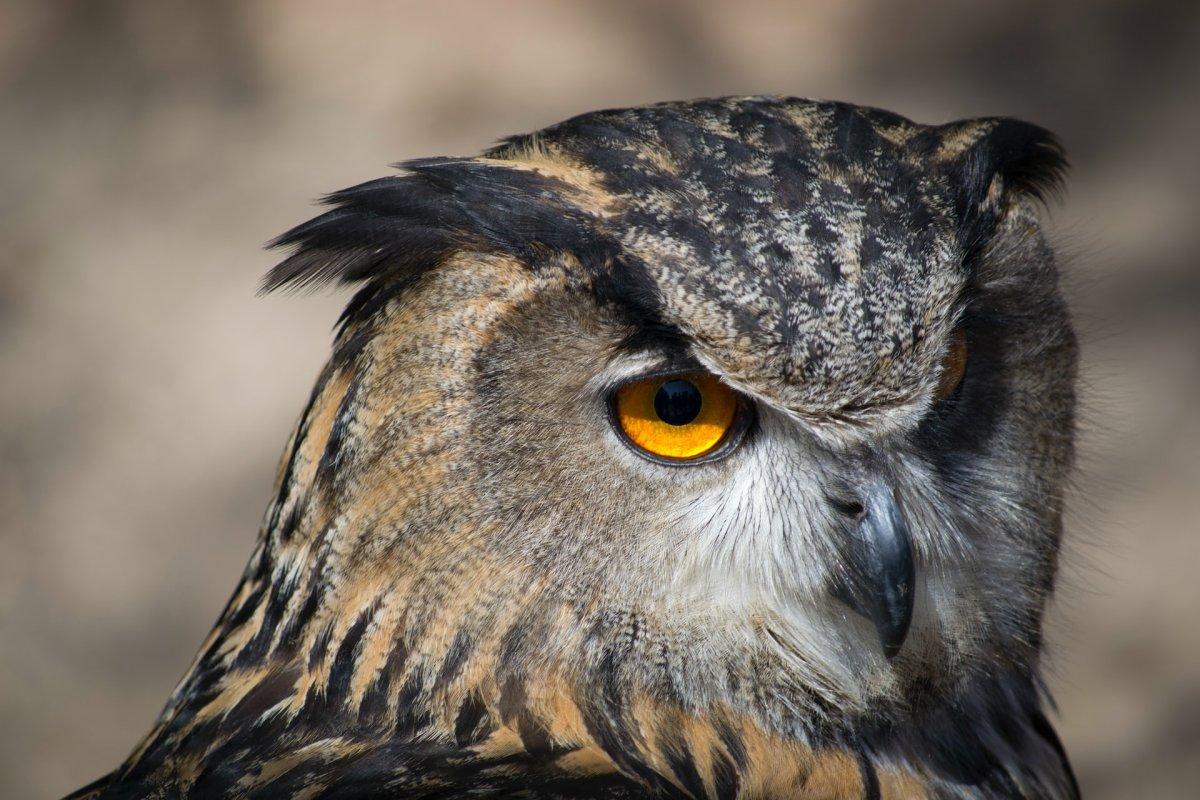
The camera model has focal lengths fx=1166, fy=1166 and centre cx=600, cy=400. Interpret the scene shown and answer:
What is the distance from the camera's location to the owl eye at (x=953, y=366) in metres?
1.27

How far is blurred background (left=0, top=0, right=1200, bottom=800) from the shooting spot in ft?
9.20

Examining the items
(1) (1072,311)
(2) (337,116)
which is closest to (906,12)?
(2) (337,116)

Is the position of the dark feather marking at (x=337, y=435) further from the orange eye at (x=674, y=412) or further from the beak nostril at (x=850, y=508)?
the beak nostril at (x=850, y=508)

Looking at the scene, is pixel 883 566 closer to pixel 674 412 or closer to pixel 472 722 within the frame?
pixel 674 412

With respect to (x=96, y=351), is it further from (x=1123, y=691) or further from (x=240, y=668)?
(x=1123, y=691)

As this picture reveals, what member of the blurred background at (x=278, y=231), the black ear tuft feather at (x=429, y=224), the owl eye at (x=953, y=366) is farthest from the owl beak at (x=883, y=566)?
the blurred background at (x=278, y=231)

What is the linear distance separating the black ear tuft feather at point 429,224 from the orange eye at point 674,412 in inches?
6.3

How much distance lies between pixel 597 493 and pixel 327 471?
0.30m

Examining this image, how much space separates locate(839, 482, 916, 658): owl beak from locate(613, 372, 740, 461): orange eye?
0.18 metres

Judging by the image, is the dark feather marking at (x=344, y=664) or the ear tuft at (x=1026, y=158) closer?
the dark feather marking at (x=344, y=664)

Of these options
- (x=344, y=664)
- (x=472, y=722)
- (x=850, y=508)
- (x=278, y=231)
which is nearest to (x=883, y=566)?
(x=850, y=508)

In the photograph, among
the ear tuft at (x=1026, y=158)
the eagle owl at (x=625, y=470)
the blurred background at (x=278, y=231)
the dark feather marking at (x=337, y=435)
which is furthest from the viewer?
the blurred background at (x=278, y=231)

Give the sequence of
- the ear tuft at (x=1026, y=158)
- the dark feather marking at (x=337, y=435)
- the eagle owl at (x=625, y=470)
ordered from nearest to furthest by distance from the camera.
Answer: the eagle owl at (x=625, y=470)
the dark feather marking at (x=337, y=435)
the ear tuft at (x=1026, y=158)

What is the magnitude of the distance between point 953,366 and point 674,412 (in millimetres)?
333
